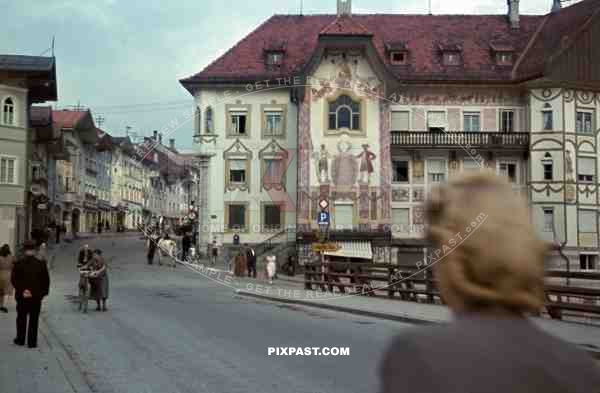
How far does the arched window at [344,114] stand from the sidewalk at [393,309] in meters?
16.0

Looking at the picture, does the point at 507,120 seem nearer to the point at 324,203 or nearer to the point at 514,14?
the point at 514,14

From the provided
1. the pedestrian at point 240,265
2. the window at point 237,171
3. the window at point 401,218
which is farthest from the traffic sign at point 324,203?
the window at point 237,171

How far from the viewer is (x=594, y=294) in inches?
632

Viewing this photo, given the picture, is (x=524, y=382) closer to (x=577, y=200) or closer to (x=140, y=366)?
(x=140, y=366)

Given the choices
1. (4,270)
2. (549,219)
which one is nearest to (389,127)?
(549,219)

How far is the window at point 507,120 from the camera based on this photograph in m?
45.9

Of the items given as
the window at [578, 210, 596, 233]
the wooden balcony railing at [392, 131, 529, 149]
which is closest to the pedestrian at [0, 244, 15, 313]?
the wooden balcony railing at [392, 131, 529, 149]

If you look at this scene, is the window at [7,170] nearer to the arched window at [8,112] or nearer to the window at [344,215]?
the arched window at [8,112]

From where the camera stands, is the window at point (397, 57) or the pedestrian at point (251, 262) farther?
the window at point (397, 57)

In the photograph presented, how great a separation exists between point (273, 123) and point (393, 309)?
27591 millimetres

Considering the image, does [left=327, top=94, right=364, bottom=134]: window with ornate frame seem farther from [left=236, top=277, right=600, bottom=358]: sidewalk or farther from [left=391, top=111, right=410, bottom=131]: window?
[left=236, top=277, right=600, bottom=358]: sidewalk

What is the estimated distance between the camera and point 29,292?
13.2 meters

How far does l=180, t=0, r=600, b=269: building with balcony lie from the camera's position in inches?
1719

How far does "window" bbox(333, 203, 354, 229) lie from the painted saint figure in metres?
1.95
